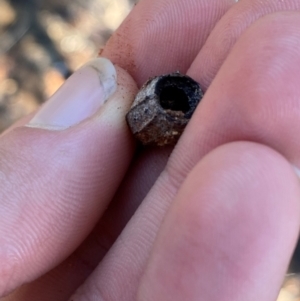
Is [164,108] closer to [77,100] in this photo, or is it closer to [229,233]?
[77,100]

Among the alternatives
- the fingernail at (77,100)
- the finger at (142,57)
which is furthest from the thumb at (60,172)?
the finger at (142,57)

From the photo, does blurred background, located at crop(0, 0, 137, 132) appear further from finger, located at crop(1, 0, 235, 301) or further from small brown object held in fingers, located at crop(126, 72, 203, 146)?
small brown object held in fingers, located at crop(126, 72, 203, 146)

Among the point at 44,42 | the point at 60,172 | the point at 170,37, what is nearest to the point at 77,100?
the point at 60,172

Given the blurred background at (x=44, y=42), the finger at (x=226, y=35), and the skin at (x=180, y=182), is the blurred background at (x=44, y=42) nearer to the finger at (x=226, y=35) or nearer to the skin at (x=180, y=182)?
the skin at (x=180, y=182)

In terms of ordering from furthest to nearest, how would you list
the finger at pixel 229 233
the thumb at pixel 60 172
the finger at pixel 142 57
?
the finger at pixel 142 57 < the thumb at pixel 60 172 < the finger at pixel 229 233

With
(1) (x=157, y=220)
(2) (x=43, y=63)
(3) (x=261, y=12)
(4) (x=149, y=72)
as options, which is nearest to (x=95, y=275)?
(1) (x=157, y=220)

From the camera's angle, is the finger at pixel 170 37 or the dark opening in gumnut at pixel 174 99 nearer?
the dark opening in gumnut at pixel 174 99

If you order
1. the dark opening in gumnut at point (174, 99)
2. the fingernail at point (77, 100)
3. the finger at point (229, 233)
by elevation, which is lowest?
the finger at point (229, 233)
